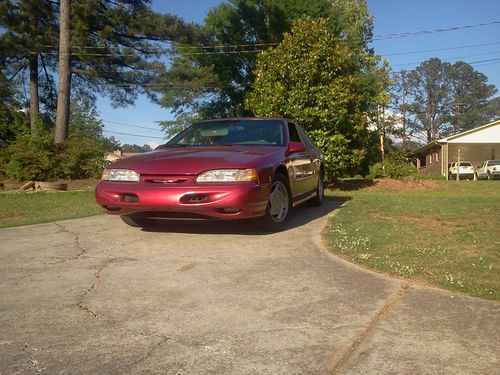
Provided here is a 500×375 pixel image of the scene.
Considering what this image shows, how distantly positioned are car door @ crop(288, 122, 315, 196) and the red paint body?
1.80 feet

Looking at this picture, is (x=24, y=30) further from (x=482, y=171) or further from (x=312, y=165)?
(x=482, y=171)

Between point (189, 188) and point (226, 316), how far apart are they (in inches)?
79.2

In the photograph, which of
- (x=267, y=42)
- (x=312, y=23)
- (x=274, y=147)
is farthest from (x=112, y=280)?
(x=267, y=42)

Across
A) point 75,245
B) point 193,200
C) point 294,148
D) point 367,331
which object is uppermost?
point 294,148

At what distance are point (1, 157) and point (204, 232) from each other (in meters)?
15.7

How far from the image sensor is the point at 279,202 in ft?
19.0

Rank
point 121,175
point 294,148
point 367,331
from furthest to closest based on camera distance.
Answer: point 294,148 < point 121,175 < point 367,331

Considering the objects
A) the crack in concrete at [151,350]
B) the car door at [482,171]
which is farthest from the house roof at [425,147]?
the crack in concrete at [151,350]

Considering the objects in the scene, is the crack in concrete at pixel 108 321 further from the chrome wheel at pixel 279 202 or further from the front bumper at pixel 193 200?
the chrome wheel at pixel 279 202

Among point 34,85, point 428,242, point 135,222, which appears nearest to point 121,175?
point 135,222

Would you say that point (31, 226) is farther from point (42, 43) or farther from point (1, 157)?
point (42, 43)

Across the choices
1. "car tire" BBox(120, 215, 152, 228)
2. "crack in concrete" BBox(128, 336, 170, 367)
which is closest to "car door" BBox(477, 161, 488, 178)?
"car tire" BBox(120, 215, 152, 228)

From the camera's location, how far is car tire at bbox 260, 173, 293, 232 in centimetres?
533

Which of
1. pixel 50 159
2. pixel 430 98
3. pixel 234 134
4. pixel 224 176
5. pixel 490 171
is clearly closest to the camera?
pixel 224 176
